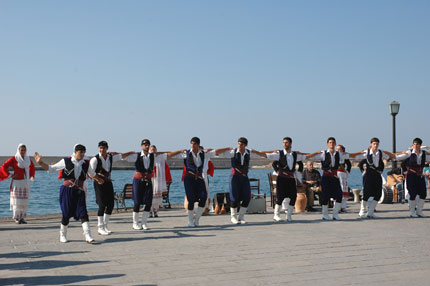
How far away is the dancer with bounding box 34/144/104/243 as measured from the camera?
365 inches

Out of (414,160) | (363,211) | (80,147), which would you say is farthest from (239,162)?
(414,160)

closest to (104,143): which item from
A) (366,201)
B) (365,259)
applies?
(365,259)

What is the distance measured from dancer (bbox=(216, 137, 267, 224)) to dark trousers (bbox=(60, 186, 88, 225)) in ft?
12.9

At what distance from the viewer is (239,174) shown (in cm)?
1235

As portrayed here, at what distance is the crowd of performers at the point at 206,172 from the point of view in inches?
408

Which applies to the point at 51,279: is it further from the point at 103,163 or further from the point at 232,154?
the point at 232,154

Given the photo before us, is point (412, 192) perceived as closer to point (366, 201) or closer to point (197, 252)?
point (366, 201)

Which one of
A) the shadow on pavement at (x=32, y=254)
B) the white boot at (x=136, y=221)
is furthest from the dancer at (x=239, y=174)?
the shadow on pavement at (x=32, y=254)

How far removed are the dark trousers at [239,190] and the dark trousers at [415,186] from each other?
14.7 feet

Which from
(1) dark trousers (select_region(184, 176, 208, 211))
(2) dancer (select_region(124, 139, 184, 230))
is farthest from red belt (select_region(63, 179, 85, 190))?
(1) dark trousers (select_region(184, 176, 208, 211))

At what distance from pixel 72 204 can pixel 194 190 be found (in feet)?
10.5

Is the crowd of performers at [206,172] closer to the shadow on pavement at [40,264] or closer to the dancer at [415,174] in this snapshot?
the dancer at [415,174]

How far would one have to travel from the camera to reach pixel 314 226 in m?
11.3

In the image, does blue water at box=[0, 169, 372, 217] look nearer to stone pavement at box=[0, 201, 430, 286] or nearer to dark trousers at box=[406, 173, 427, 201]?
stone pavement at box=[0, 201, 430, 286]
